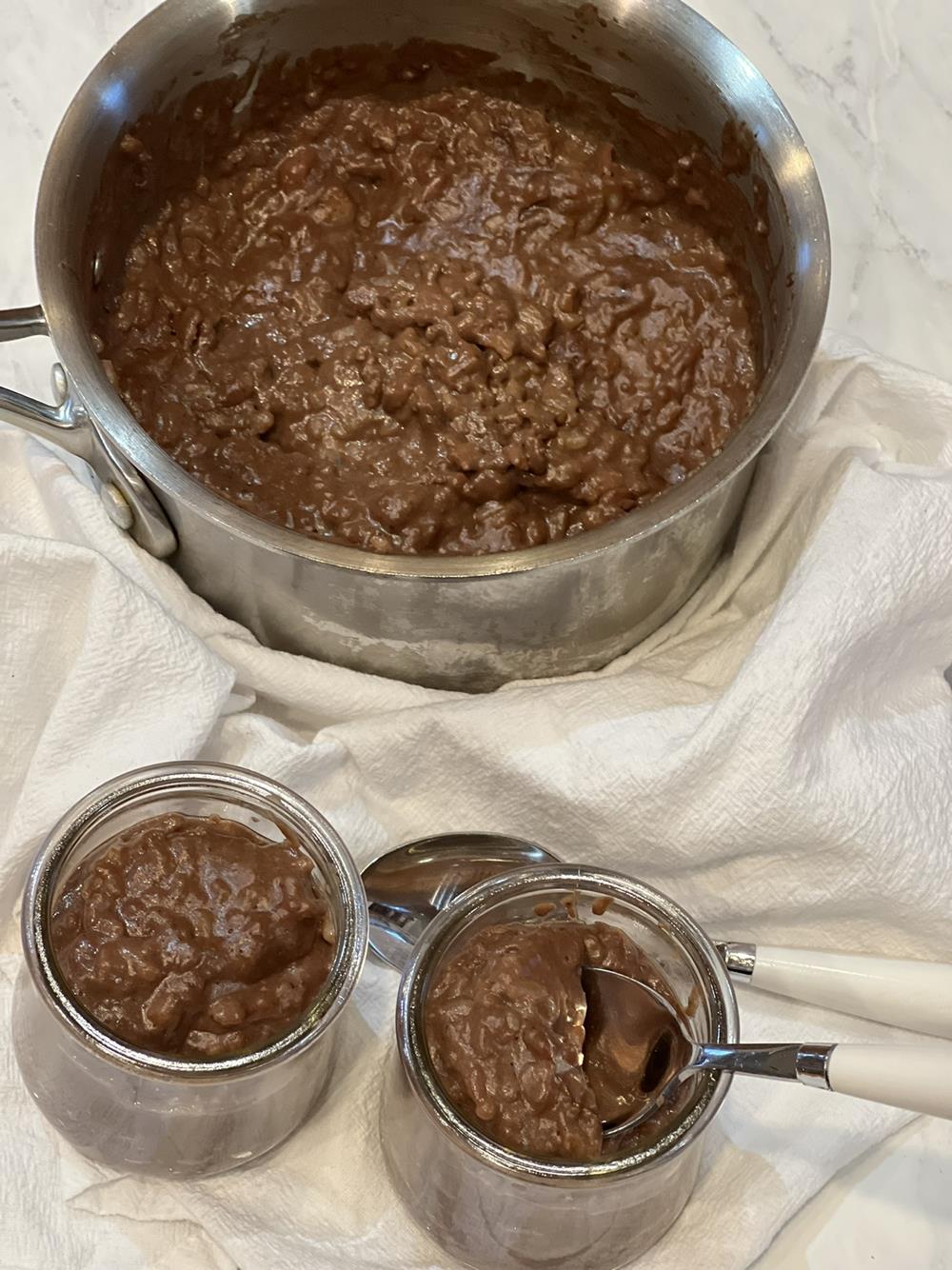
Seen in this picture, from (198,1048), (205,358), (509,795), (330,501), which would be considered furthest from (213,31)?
(198,1048)

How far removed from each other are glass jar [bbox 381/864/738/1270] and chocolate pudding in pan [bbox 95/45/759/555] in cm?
29

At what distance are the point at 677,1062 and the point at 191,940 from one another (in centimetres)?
31

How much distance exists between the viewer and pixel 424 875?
3.94 ft

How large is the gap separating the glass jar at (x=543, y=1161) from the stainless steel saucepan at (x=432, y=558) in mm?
210

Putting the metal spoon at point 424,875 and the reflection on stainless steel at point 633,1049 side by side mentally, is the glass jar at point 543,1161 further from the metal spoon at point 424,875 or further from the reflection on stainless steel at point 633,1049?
the metal spoon at point 424,875

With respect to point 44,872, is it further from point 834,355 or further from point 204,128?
point 834,355

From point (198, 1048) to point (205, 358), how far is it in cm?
56

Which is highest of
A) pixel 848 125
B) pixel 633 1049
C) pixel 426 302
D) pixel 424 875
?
pixel 848 125

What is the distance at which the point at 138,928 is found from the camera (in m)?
1.00

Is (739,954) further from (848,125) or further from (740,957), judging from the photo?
(848,125)

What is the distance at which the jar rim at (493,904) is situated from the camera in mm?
940

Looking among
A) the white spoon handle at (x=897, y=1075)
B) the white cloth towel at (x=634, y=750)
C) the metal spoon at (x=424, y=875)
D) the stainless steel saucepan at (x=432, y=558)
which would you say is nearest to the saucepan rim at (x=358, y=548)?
the stainless steel saucepan at (x=432, y=558)

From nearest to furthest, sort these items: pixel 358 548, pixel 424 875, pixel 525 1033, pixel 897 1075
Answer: pixel 897 1075 < pixel 525 1033 < pixel 358 548 < pixel 424 875

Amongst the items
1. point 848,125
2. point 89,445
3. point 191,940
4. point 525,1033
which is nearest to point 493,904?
point 525,1033
